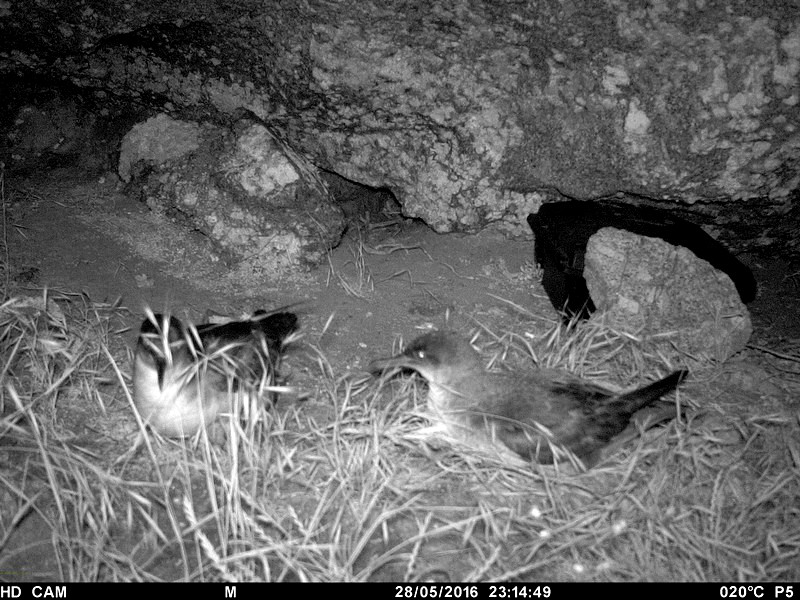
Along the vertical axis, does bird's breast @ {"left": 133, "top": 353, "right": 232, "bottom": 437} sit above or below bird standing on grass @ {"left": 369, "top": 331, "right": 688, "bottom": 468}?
below

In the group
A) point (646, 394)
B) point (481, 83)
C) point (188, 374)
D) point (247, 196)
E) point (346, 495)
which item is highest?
point (481, 83)

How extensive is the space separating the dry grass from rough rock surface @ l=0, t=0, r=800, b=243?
1542 millimetres

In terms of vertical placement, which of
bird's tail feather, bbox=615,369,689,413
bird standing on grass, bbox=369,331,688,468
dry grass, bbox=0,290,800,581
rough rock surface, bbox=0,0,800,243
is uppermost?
rough rock surface, bbox=0,0,800,243

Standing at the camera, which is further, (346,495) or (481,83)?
→ (481,83)

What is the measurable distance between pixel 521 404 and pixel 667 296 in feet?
4.53

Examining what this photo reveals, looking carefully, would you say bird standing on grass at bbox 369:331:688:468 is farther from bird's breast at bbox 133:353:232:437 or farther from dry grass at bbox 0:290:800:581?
bird's breast at bbox 133:353:232:437

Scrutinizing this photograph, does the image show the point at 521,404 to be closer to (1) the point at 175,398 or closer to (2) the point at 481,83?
(1) the point at 175,398

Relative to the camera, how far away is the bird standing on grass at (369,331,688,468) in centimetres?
315

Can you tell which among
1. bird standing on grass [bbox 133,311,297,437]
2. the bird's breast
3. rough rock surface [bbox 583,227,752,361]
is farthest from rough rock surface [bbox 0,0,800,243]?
the bird's breast

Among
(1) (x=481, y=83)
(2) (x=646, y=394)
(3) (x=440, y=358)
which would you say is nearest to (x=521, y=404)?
(3) (x=440, y=358)

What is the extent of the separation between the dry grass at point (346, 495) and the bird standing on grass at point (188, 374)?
12 cm

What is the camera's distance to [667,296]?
4.00m

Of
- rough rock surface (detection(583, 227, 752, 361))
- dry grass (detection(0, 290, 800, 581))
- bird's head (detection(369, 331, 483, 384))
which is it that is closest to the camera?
dry grass (detection(0, 290, 800, 581))

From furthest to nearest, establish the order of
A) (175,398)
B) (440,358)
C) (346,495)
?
(440,358) < (175,398) < (346,495)
